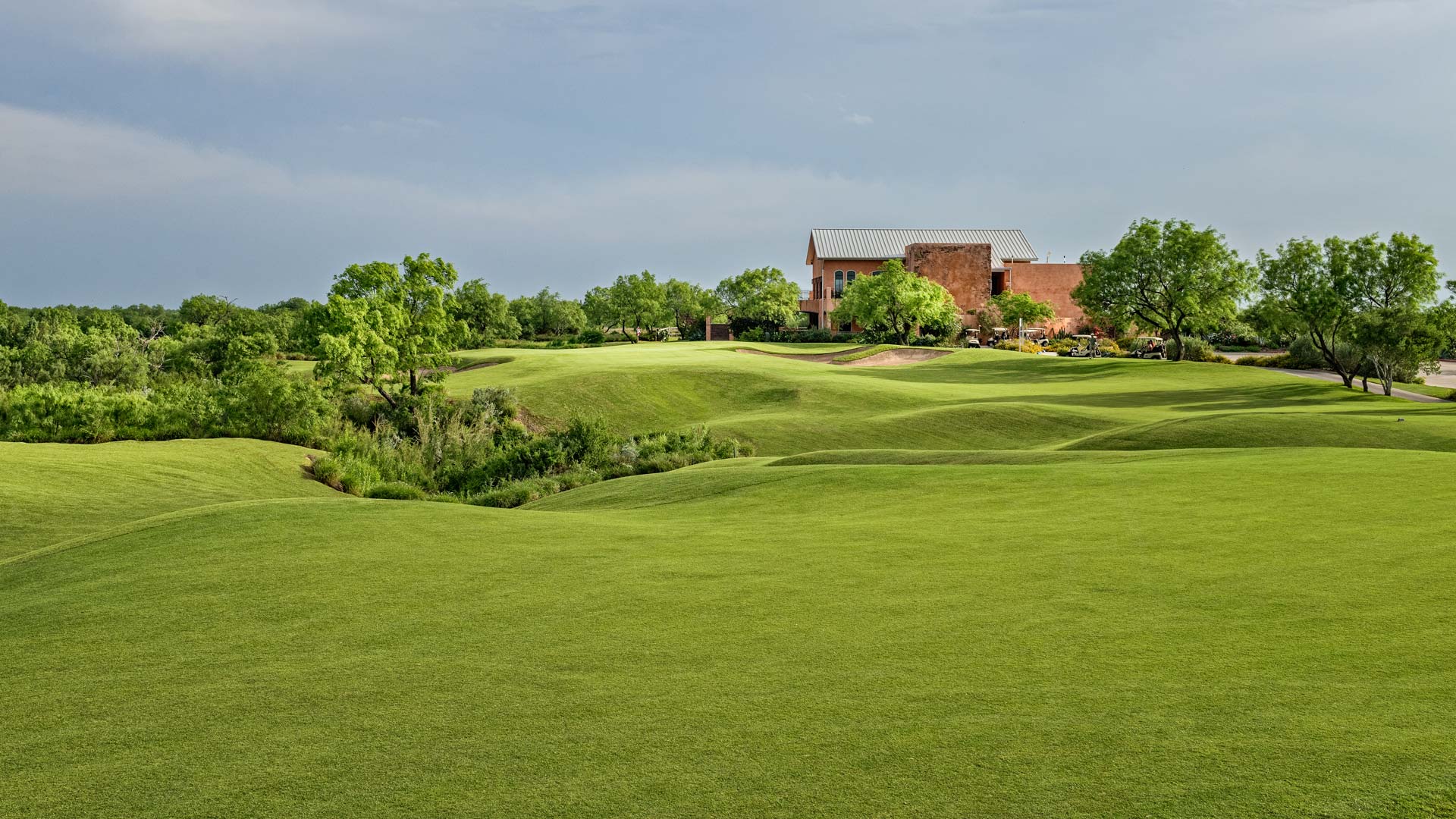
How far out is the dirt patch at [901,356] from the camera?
188ft

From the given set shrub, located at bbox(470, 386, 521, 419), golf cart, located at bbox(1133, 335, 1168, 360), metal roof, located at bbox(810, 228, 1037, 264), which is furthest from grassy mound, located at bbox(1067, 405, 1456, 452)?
metal roof, located at bbox(810, 228, 1037, 264)

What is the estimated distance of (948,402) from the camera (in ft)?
118

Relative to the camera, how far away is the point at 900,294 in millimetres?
68812

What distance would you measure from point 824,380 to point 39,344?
3252 cm

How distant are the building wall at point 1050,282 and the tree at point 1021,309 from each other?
631 cm

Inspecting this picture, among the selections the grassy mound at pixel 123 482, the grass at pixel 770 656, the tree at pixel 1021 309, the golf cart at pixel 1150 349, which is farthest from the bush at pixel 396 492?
the tree at pixel 1021 309

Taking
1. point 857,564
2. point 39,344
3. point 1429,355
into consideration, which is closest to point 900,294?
point 1429,355

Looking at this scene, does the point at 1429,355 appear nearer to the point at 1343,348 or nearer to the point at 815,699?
the point at 1343,348

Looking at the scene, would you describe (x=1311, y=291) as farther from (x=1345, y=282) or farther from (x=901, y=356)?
(x=901, y=356)

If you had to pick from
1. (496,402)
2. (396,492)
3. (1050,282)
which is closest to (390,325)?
(496,402)

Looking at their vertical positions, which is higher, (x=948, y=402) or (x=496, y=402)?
(x=496, y=402)

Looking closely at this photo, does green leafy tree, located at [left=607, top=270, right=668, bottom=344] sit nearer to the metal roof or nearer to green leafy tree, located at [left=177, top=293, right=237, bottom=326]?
the metal roof

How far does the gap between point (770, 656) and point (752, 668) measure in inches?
10.5

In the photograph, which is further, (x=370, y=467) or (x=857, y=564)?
(x=370, y=467)
